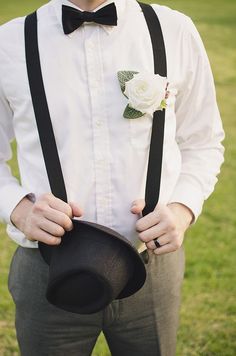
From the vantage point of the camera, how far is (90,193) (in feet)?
5.65

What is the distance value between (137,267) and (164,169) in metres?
0.33

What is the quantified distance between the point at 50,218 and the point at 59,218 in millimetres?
29

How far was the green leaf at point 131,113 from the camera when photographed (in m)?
1.67

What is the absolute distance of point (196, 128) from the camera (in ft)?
6.11

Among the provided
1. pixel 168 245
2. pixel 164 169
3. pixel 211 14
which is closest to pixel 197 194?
pixel 164 169

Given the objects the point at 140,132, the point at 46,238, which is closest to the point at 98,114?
the point at 140,132

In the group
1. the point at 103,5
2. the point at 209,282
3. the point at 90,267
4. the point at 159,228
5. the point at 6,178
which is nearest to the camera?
the point at 90,267

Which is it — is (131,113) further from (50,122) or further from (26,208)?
(26,208)

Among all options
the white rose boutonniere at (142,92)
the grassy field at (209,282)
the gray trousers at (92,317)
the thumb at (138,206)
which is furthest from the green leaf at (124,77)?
the grassy field at (209,282)

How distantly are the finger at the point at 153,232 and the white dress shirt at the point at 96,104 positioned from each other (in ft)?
0.51

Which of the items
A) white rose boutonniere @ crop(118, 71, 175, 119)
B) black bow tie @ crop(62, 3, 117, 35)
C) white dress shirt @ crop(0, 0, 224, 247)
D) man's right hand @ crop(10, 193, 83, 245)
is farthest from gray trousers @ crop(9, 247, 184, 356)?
black bow tie @ crop(62, 3, 117, 35)

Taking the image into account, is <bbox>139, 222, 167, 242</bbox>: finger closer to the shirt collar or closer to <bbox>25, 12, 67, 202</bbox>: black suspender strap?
<bbox>25, 12, 67, 202</bbox>: black suspender strap

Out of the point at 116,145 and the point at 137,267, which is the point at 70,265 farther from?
the point at 116,145

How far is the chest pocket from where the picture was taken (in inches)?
67.2
